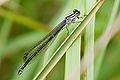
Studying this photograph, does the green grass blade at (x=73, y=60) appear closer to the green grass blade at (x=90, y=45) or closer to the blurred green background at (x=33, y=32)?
the green grass blade at (x=90, y=45)

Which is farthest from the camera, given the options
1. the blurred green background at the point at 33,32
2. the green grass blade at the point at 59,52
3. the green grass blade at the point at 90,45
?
the blurred green background at the point at 33,32

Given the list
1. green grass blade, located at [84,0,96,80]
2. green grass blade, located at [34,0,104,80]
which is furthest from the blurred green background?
green grass blade, located at [34,0,104,80]

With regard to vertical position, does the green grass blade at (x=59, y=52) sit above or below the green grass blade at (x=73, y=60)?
above

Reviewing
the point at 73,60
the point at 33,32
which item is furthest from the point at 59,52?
the point at 33,32

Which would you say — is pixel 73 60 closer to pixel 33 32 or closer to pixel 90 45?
pixel 90 45

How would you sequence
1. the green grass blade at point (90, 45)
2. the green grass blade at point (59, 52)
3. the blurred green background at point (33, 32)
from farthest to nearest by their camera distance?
1. the blurred green background at point (33, 32)
2. the green grass blade at point (90, 45)
3. the green grass blade at point (59, 52)

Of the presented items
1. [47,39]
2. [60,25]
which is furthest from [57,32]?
[47,39]

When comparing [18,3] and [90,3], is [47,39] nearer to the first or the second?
[90,3]

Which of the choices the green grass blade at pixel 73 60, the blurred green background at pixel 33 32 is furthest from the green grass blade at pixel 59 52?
the blurred green background at pixel 33 32

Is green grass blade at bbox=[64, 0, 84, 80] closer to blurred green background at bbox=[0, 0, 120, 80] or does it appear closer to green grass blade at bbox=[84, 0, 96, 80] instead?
green grass blade at bbox=[84, 0, 96, 80]
